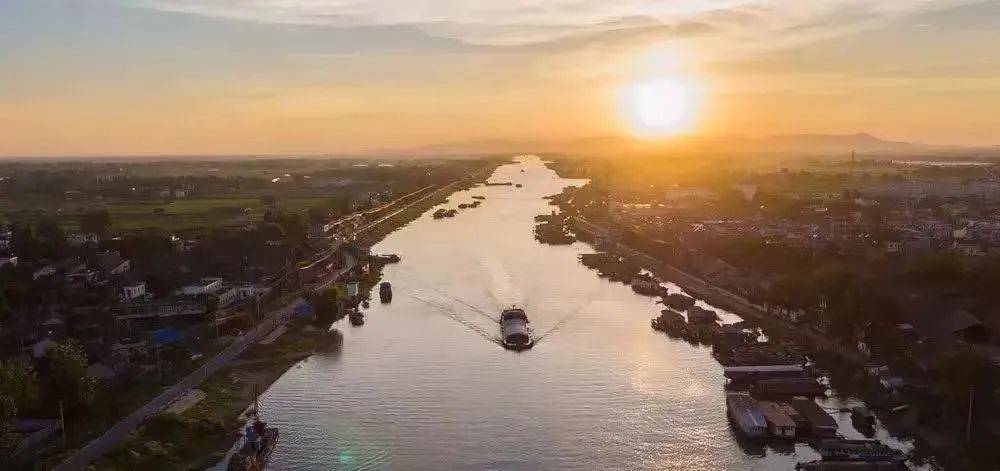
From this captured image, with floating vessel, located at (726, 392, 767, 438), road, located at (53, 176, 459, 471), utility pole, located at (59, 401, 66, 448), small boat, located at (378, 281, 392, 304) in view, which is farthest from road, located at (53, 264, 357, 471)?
floating vessel, located at (726, 392, 767, 438)

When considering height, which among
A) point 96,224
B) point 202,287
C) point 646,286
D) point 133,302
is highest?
point 96,224

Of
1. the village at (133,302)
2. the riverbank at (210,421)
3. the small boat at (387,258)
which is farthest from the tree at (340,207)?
the riverbank at (210,421)

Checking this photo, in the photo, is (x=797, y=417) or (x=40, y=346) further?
(x=40, y=346)

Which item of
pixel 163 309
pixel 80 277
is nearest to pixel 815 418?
pixel 163 309

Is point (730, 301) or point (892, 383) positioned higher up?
point (892, 383)

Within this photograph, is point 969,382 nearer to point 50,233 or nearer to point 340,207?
point 50,233

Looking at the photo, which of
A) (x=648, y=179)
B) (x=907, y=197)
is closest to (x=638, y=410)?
(x=907, y=197)

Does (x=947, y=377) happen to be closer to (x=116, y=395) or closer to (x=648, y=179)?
(x=116, y=395)
